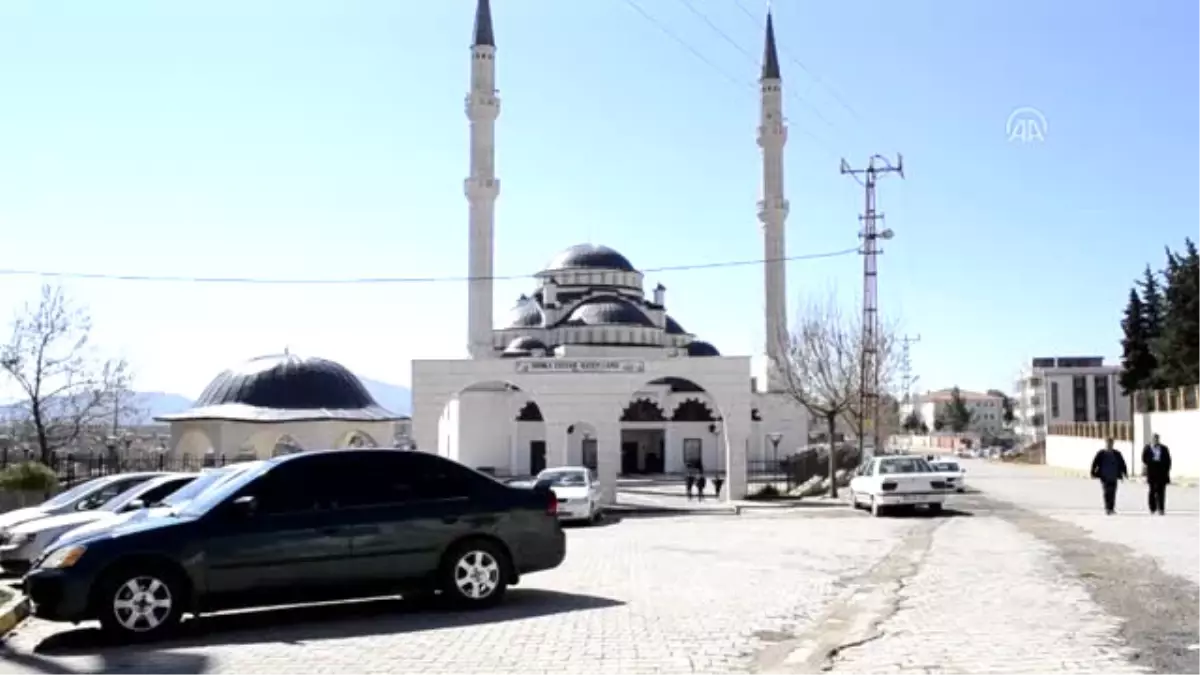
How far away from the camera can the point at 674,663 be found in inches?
318

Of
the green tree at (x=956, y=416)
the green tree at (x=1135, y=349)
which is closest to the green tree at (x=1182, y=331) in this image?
the green tree at (x=1135, y=349)

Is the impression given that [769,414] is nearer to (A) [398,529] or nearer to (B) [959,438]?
(B) [959,438]

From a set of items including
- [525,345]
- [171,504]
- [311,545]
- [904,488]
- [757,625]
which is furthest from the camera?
[525,345]

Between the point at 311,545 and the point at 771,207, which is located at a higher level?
the point at 771,207

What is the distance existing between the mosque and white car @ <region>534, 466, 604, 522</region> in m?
5.31

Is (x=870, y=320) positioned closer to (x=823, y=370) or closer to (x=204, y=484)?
(x=823, y=370)

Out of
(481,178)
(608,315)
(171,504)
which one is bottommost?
(171,504)

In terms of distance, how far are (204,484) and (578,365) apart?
22239 mm

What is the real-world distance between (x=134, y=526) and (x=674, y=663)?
464 cm

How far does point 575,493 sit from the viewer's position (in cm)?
2564

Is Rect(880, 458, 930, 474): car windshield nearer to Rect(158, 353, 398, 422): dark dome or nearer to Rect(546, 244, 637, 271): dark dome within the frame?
Rect(158, 353, 398, 422): dark dome

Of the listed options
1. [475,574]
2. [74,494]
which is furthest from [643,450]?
[475,574]

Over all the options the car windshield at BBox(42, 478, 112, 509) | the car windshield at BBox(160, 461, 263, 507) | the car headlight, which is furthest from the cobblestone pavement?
the car windshield at BBox(42, 478, 112, 509)

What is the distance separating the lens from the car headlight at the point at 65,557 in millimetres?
9336
